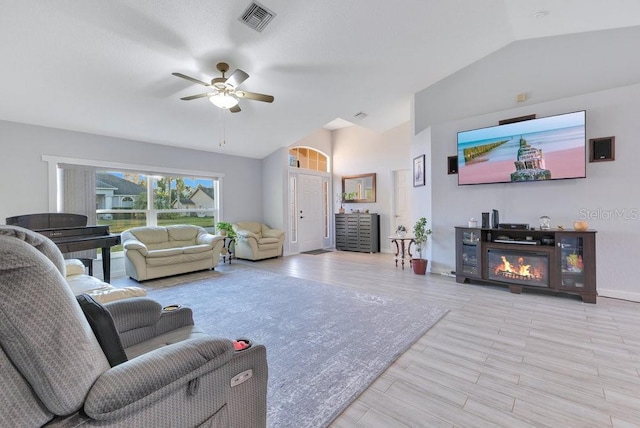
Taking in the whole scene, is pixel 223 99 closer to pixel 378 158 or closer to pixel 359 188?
pixel 378 158

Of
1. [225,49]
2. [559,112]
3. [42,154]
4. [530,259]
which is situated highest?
[225,49]

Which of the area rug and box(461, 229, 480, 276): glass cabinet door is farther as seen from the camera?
box(461, 229, 480, 276): glass cabinet door

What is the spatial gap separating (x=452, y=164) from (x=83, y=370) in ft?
15.7

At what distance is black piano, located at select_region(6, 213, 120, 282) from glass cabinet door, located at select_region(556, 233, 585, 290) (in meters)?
5.64

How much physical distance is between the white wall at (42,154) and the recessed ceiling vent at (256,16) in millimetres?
3332

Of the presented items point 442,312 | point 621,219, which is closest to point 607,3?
point 621,219

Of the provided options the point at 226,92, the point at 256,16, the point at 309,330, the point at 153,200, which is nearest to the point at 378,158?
the point at 226,92

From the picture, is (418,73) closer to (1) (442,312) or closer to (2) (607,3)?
(2) (607,3)

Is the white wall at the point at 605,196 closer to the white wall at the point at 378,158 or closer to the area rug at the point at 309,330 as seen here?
the area rug at the point at 309,330

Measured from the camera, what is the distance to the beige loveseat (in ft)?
14.2

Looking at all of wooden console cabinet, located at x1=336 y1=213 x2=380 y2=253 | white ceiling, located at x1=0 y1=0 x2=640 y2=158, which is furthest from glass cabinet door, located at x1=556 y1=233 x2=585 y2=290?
wooden console cabinet, located at x1=336 y1=213 x2=380 y2=253

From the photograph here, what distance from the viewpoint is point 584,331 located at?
2.53 m

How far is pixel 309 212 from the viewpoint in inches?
299

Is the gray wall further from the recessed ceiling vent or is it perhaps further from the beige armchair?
the beige armchair
